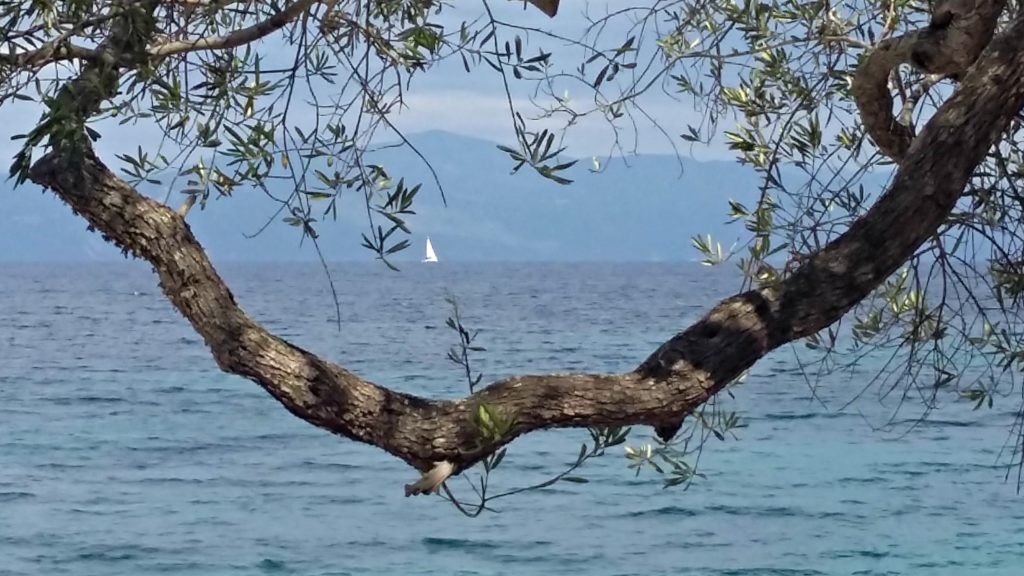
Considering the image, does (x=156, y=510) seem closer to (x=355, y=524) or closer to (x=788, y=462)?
(x=355, y=524)

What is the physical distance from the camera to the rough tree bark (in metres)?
3.05

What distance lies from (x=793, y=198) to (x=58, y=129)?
2592 mm

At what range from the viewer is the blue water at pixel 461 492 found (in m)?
18.5

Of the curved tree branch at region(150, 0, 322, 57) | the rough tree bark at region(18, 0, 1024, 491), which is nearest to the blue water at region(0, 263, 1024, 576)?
the curved tree branch at region(150, 0, 322, 57)

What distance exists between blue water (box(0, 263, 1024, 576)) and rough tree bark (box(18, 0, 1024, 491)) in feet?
20.4

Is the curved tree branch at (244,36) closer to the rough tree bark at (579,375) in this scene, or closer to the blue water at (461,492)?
the rough tree bark at (579,375)

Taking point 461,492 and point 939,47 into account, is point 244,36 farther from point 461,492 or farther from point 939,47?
point 461,492

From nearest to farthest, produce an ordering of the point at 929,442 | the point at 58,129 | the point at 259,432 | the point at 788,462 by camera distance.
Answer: the point at 58,129 < the point at 788,462 < the point at 929,442 < the point at 259,432

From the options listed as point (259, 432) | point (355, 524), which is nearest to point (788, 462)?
point (355, 524)

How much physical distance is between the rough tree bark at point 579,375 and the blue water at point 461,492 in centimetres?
622

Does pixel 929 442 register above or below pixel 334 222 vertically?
below

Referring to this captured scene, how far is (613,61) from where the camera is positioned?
4539 millimetres

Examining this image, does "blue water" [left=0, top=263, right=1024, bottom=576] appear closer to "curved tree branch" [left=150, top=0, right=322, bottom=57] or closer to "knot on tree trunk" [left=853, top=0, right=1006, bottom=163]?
"curved tree branch" [left=150, top=0, right=322, bottom=57]

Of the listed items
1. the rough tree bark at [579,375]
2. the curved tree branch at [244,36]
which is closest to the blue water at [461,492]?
the curved tree branch at [244,36]
